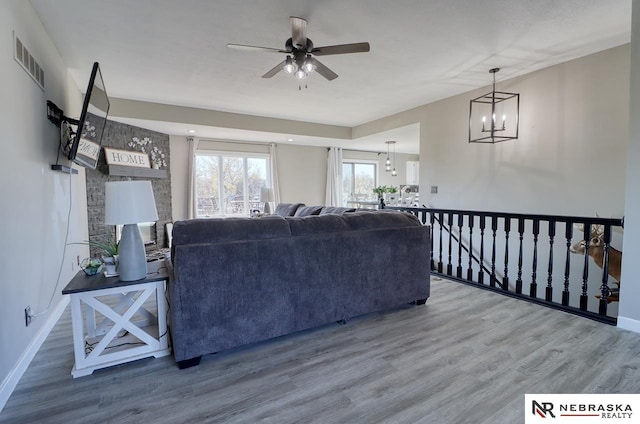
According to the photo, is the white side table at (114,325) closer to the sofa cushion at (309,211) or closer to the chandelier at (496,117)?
the sofa cushion at (309,211)

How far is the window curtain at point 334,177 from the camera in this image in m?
8.42

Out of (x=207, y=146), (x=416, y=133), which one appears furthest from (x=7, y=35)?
(x=416, y=133)

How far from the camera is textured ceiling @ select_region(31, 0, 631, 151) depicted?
2.52 m

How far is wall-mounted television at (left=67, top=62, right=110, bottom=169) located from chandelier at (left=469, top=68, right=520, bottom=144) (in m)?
4.16

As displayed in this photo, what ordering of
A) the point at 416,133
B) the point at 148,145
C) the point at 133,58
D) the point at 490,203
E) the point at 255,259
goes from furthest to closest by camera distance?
the point at 416,133 < the point at 148,145 < the point at 490,203 < the point at 133,58 < the point at 255,259

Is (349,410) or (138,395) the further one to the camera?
(138,395)

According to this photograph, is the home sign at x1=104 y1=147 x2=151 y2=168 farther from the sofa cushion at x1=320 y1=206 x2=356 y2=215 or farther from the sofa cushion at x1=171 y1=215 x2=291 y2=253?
the sofa cushion at x1=171 y1=215 x2=291 y2=253

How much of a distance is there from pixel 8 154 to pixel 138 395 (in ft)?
5.48

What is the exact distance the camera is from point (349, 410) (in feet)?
5.17

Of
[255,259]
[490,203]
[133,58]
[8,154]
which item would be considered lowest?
[255,259]

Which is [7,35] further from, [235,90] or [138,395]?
[235,90]

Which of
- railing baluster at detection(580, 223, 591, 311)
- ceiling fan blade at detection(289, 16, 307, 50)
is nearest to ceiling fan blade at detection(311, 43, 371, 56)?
ceiling fan blade at detection(289, 16, 307, 50)

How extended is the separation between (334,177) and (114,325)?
6.95 m

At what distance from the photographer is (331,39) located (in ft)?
10.1
